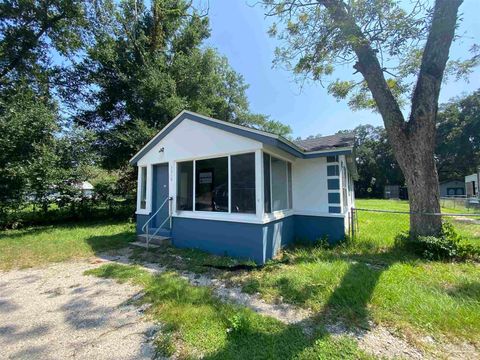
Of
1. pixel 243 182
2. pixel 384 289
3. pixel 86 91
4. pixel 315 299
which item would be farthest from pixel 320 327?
pixel 86 91

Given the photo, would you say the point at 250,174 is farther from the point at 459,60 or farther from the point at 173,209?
the point at 459,60

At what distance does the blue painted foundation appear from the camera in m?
5.68

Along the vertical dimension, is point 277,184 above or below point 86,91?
below

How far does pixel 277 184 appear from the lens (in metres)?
6.67

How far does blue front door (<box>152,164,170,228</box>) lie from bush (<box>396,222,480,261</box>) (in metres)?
6.84

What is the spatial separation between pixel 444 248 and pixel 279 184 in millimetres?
3979

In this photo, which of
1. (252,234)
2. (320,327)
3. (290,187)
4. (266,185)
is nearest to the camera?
(320,327)

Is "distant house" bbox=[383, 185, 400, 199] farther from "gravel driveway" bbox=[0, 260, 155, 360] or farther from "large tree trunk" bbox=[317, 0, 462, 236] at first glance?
"gravel driveway" bbox=[0, 260, 155, 360]

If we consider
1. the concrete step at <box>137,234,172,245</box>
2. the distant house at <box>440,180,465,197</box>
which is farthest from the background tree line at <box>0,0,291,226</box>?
the distant house at <box>440,180,465,197</box>

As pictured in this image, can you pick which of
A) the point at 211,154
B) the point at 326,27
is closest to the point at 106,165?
the point at 211,154

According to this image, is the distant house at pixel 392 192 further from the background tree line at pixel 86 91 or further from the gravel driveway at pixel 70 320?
the gravel driveway at pixel 70 320

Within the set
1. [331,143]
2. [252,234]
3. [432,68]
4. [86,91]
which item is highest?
[86,91]

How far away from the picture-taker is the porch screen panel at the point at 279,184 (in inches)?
254

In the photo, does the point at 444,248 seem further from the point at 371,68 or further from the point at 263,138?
the point at 371,68
